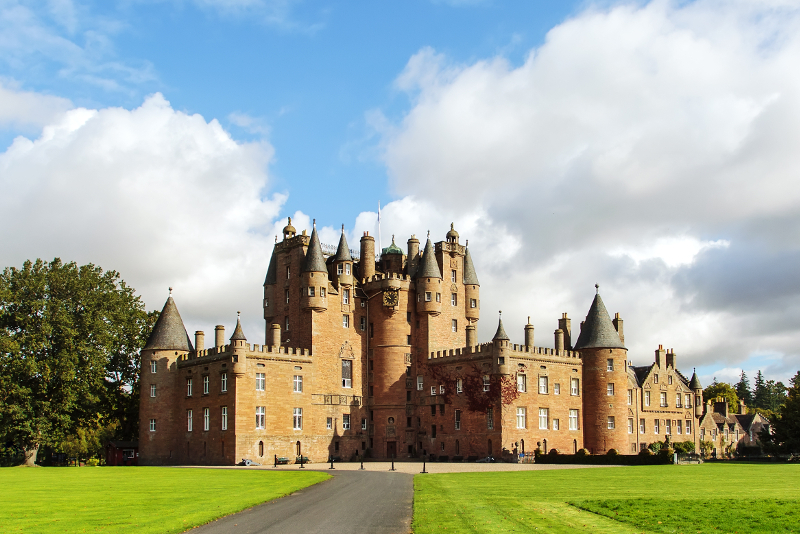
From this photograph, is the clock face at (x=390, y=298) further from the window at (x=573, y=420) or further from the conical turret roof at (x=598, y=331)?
the window at (x=573, y=420)

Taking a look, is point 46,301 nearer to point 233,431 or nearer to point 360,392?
point 233,431

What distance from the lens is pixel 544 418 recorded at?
7375 cm

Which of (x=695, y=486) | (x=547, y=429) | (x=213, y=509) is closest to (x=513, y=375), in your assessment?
(x=547, y=429)

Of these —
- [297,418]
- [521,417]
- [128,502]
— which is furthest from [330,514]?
[521,417]

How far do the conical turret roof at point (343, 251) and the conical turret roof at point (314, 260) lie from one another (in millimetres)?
2846

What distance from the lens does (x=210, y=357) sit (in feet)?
235

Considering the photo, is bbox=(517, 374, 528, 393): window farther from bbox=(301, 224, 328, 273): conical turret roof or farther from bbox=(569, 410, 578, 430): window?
bbox=(301, 224, 328, 273): conical turret roof

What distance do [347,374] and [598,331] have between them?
24.1 meters

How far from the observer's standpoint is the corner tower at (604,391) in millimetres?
75625

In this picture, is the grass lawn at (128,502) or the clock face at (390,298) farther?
the clock face at (390,298)

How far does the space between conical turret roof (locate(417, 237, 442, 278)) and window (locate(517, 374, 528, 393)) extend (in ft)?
42.5

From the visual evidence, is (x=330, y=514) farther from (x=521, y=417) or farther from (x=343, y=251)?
(x=343, y=251)

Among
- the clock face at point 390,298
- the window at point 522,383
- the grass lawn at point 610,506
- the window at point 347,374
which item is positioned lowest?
the grass lawn at point 610,506

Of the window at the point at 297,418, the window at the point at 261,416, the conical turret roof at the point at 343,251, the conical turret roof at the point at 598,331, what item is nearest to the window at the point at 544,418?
the conical turret roof at the point at 598,331
